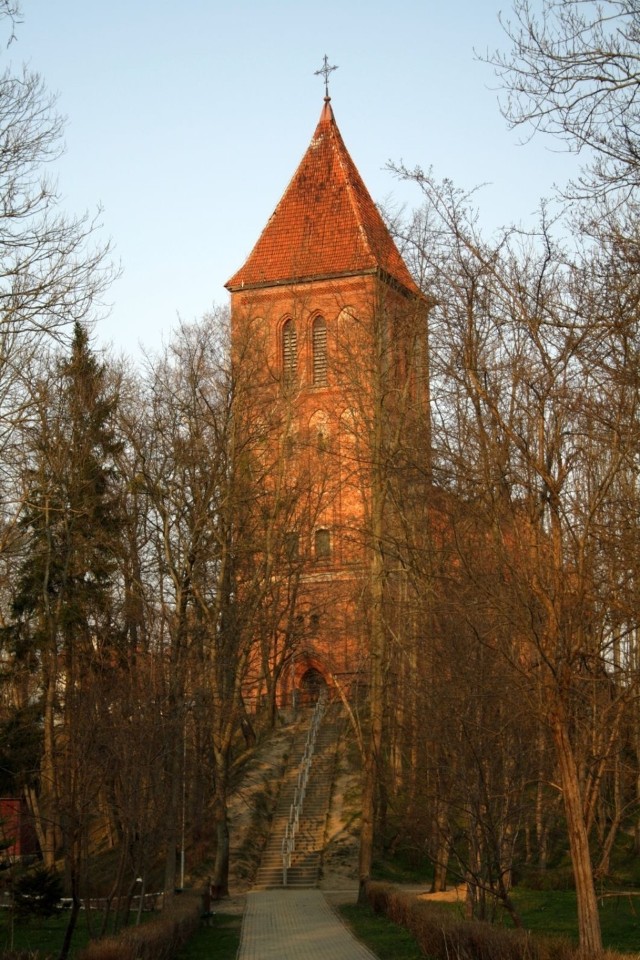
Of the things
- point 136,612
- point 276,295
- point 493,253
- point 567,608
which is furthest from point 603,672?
point 276,295

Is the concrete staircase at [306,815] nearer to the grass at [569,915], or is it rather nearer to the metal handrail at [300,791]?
the metal handrail at [300,791]

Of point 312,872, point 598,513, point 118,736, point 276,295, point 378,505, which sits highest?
point 276,295

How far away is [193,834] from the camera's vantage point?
103ft

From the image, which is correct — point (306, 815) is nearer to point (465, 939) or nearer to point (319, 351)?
point (319, 351)

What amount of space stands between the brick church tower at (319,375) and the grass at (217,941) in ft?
27.0

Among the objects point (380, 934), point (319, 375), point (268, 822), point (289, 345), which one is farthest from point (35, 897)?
point (289, 345)

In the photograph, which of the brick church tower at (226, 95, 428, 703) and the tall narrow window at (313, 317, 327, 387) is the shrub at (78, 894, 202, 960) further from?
the tall narrow window at (313, 317, 327, 387)

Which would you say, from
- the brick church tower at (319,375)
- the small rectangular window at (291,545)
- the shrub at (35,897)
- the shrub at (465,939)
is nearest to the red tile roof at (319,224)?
the brick church tower at (319,375)

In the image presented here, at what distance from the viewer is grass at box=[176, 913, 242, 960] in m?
18.0

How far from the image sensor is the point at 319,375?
156 ft

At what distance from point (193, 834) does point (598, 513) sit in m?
22.4

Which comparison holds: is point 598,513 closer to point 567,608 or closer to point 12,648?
point 567,608

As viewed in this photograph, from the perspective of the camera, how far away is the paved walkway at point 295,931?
17.9 m

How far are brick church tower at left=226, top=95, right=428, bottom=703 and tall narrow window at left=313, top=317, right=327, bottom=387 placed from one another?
0.17ft
